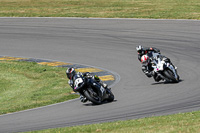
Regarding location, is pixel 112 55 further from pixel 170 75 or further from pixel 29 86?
pixel 170 75

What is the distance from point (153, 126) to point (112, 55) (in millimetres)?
15543

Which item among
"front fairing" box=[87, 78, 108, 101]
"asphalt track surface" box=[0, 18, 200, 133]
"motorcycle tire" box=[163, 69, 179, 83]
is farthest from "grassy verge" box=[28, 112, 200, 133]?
"motorcycle tire" box=[163, 69, 179, 83]

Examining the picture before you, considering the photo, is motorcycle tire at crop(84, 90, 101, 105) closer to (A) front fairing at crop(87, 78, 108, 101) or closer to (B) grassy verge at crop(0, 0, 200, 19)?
(A) front fairing at crop(87, 78, 108, 101)

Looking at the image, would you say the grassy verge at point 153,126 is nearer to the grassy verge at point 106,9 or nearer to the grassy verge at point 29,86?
the grassy verge at point 29,86

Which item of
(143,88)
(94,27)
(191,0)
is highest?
(191,0)

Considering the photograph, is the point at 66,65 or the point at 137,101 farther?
the point at 66,65

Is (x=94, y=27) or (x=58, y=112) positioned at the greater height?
(x=94, y=27)

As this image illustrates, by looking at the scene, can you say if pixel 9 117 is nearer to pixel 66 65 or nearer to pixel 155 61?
pixel 155 61

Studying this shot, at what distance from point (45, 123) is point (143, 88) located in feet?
19.1

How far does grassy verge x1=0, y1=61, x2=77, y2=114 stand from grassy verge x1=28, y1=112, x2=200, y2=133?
18.7ft

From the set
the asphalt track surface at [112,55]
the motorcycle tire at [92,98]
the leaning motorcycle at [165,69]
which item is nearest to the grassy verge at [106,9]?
the asphalt track surface at [112,55]

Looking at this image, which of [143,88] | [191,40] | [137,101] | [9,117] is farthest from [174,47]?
[9,117]

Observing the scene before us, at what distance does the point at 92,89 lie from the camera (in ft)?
53.4

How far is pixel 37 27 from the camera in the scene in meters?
34.8
